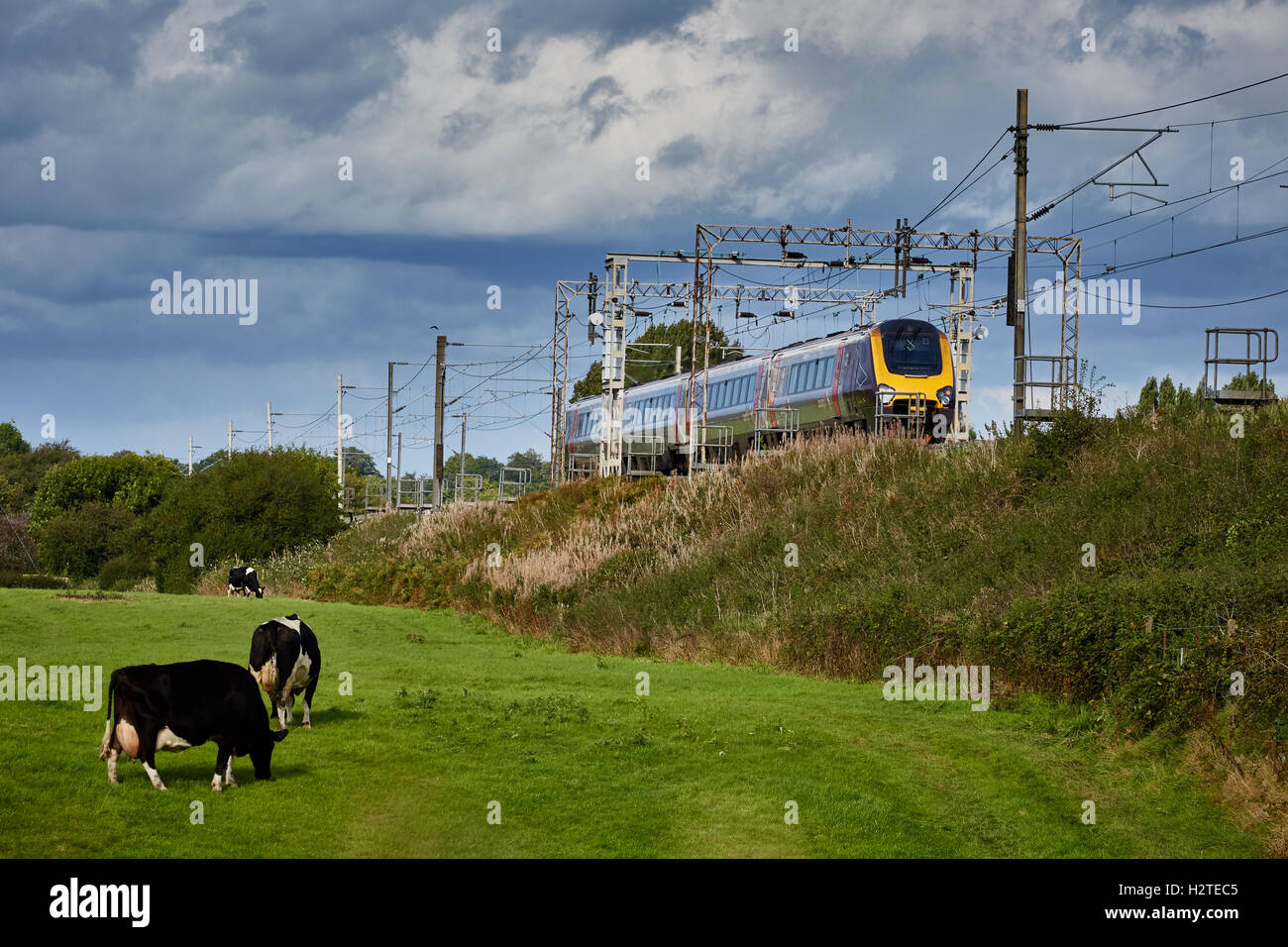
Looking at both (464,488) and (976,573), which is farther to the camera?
(464,488)

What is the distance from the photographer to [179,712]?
1030 centimetres

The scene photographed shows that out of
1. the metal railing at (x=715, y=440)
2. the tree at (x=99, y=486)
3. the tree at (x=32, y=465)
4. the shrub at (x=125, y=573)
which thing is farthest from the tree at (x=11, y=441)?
the metal railing at (x=715, y=440)

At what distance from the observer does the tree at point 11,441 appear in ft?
467

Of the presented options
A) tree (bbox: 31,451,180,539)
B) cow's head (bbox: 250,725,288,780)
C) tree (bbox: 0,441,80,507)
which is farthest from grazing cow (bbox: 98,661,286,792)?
tree (bbox: 0,441,80,507)

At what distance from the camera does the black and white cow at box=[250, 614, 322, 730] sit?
1321cm

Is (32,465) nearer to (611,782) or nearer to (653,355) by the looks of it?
(653,355)

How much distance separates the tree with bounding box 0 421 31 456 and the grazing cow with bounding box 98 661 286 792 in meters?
144

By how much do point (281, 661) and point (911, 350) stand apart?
31.6 meters

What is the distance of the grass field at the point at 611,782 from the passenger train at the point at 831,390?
68.4 feet

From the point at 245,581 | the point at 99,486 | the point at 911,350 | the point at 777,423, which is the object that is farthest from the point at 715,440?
the point at 99,486

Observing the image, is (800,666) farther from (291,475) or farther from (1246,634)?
(291,475)

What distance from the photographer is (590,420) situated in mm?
67562

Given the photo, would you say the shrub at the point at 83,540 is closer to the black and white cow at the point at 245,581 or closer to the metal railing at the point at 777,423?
the black and white cow at the point at 245,581
